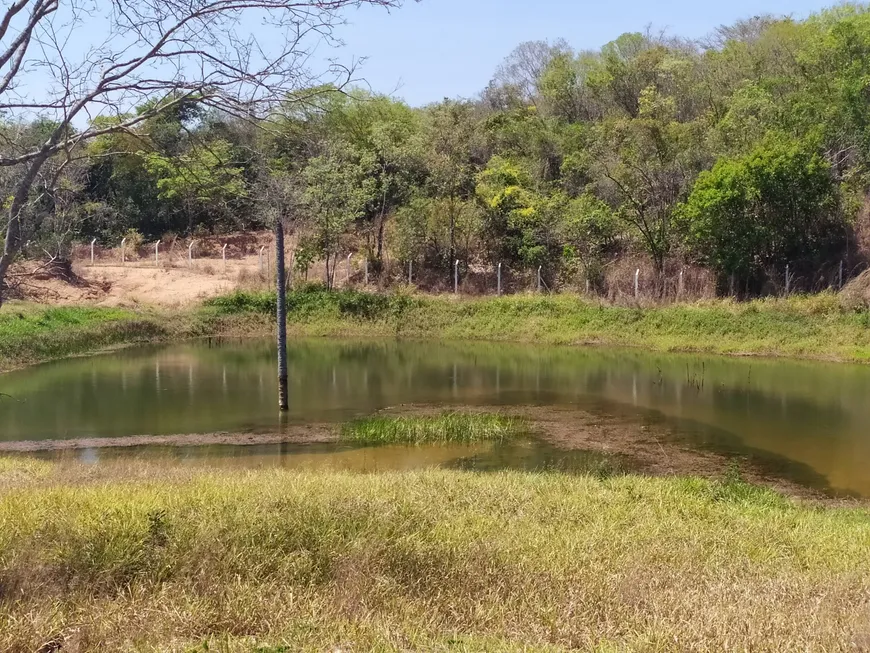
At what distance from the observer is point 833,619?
430 centimetres

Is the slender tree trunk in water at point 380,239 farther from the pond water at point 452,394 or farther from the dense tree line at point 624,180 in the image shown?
the pond water at point 452,394

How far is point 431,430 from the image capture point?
563 inches

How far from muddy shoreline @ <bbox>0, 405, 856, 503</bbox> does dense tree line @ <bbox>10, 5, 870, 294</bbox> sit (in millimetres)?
11752

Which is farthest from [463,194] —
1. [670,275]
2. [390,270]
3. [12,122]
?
[12,122]

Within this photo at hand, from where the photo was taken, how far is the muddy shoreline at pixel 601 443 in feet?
38.3

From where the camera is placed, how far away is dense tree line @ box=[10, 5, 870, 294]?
29.5 metres

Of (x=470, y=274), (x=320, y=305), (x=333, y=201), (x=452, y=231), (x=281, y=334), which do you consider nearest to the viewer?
(x=281, y=334)

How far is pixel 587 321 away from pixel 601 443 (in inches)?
607

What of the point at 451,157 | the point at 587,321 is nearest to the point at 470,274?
the point at 451,157

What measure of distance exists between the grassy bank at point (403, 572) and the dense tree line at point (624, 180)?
1905cm

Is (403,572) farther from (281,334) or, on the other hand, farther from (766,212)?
(766,212)

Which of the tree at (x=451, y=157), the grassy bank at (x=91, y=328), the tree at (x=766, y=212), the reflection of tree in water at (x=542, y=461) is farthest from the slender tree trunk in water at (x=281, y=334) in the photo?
the tree at (x=451, y=157)

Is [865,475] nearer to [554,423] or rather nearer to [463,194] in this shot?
[554,423]

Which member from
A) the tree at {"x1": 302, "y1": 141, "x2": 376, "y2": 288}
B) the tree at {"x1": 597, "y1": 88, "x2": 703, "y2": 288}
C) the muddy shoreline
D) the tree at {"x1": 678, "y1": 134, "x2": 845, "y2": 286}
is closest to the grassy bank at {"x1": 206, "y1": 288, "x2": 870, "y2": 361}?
the tree at {"x1": 302, "y1": 141, "x2": 376, "y2": 288}
